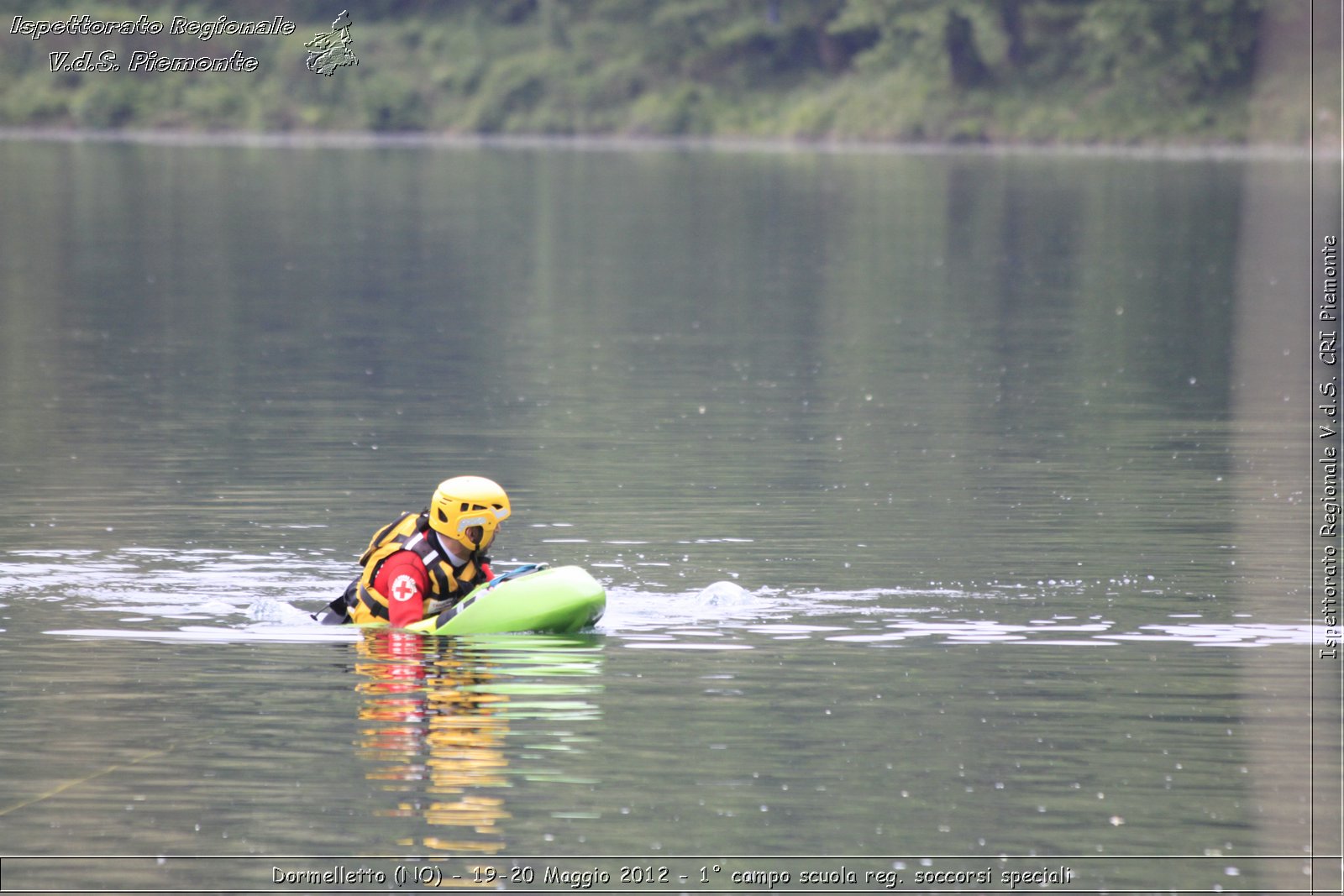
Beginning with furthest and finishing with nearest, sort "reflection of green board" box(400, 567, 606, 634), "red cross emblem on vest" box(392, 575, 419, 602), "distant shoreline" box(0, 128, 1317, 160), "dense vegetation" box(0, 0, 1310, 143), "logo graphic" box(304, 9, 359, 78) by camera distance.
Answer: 1. "logo graphic" box(304, 9, 359, 78)
2. "dense vegetation" box(0, 0, 1310, 143)
3. "distant shoreline" box(0, 128, 1317, 160)
4. "red cross emblem on vest" box(392, 575, 419, 602)
5. "reflection of green board" box(400, 567, 606, 634)

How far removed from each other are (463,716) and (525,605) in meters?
1.94

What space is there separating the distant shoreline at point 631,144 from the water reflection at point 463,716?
225ft

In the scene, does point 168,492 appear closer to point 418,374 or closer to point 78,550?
point 78,550

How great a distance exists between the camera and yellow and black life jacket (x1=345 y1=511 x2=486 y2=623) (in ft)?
47.6

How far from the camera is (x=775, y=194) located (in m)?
62.8

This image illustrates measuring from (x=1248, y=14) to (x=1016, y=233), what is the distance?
38335mm

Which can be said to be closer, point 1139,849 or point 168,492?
point 1139,849

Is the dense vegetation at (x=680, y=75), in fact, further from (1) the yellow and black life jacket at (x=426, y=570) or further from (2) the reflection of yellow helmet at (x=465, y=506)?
(2) the reflection of yellow helmet at (x=465, y=506)

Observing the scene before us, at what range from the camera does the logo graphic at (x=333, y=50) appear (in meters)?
94.3

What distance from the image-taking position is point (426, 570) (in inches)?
575

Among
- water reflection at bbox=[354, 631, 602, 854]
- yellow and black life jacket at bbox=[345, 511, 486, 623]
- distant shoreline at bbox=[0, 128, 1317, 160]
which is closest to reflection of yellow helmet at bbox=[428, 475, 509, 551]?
yellow and black life jacket at bbox=[345, 511, 486, 623]

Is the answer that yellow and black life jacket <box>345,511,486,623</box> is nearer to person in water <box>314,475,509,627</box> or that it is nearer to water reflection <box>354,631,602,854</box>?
person in water <box>314,475,509,627</box>

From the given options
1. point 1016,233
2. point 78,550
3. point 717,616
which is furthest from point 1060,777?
point 1016,233

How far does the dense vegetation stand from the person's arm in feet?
242
